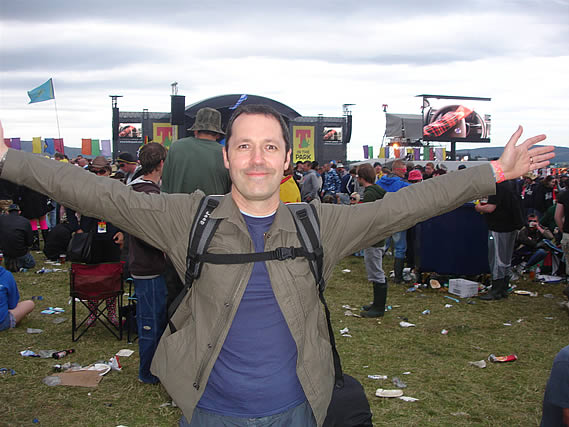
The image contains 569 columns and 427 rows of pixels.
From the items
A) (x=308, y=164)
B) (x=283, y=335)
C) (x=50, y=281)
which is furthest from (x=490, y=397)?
(x=308, y=164)

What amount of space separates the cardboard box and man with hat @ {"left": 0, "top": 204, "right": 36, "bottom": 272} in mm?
8579

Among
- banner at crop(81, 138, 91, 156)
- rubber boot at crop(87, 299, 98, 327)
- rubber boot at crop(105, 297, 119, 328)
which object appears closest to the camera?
rubber boot at crop(87, 299, 98, 327)

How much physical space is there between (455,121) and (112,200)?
49.5m

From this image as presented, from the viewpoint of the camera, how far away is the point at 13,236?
10750 mm

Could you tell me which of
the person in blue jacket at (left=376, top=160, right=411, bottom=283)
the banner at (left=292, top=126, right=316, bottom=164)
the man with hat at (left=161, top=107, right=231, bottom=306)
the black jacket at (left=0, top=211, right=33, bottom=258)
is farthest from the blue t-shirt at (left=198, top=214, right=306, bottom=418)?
the banner at (left=292, top=126, right=316, bottom=164)

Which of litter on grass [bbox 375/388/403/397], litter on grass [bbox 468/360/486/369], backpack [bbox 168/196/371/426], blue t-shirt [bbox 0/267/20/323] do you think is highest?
backpack [bbox 168/196/371/426]

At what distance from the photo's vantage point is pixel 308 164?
16.6 meters

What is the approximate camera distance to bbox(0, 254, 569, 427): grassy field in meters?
5.00

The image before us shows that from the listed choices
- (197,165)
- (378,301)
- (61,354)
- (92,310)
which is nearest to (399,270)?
(378,301)

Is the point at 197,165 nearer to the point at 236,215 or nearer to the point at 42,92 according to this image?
the point at 236,215

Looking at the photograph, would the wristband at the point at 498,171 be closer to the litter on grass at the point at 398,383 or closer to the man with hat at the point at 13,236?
the litter on grass at the point at 398,383

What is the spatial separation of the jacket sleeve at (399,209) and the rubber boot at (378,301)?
6.04m

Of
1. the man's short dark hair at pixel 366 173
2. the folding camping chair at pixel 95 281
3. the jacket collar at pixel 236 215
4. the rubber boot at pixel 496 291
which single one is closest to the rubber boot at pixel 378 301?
the man's short dark hair at pixel 366 173

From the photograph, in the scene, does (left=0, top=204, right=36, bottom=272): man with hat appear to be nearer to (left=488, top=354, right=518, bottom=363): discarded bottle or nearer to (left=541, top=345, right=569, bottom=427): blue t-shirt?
(left=488, top=354, right=518, bottom=363): discarded bottle
